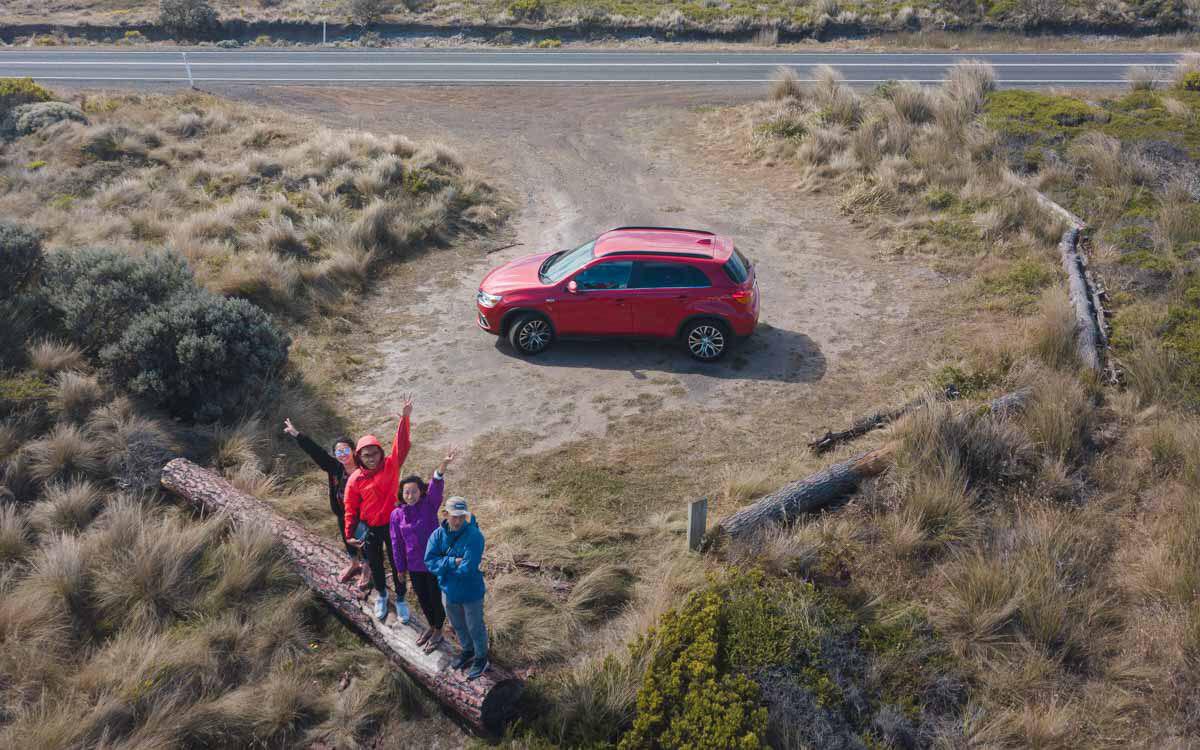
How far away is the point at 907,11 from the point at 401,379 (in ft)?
96.5

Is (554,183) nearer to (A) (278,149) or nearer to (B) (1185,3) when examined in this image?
(A) (278,149)

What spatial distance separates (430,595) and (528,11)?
1334 inches

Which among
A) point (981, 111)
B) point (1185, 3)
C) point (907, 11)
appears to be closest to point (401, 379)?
point (981, 111)

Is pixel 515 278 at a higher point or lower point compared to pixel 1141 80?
lower

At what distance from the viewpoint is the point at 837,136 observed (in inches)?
782

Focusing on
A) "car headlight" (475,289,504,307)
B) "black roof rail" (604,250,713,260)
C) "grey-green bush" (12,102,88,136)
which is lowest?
"car headlight" (475,289,504,307)

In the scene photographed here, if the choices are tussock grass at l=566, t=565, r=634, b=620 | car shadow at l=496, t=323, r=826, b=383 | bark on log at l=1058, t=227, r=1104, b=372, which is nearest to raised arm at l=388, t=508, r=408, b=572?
tussock grass at l=566, t=565, r=634, b=620

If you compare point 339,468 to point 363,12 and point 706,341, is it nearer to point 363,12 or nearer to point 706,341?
point 706,341

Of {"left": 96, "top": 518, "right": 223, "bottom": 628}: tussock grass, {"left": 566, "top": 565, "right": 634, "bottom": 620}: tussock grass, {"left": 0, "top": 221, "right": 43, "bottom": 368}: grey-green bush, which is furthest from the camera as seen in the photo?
{"left": 0, "top": 221, "right": 43, "bottom": 368}: grey-green bush

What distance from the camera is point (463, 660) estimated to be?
6.43 metres

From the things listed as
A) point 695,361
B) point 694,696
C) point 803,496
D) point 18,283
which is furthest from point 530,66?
point 694,696

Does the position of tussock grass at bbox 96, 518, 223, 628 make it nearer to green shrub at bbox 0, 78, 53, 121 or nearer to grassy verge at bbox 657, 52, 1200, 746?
grassy verge at bbox 657, 52, 1200, 746

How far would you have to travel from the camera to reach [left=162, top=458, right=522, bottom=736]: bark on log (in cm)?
629

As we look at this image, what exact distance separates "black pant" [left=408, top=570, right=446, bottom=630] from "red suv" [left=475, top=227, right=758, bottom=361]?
6.21 metres
